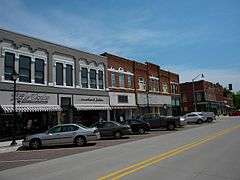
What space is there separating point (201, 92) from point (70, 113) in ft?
210

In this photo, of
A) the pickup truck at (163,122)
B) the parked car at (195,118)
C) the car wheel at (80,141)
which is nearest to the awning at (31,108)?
the car wheel at (80,141)

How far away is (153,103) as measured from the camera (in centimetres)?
5581

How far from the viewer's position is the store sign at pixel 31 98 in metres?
30.1

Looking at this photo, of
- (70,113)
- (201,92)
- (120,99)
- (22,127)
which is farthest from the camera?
(201,92)

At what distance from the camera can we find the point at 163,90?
2421 inches

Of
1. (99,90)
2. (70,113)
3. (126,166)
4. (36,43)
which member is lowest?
(126,166)

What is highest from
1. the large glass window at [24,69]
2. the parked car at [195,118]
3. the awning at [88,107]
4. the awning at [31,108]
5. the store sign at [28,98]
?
the large glass window at [24,69]

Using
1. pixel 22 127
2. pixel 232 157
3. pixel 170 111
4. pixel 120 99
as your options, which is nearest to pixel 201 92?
pixel 170 111

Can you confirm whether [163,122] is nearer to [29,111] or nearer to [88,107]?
[88,107]

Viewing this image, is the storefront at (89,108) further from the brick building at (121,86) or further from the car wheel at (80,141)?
the car wheel at (80,141)

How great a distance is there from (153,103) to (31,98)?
1083 inches

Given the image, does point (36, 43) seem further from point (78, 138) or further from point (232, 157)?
point (232, 157)

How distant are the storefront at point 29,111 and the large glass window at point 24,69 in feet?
4.28

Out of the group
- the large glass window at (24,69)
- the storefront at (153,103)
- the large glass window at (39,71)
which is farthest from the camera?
the storefront at (153,103)
